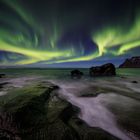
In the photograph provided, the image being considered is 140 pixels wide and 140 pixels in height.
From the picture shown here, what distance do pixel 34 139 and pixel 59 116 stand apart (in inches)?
64.3

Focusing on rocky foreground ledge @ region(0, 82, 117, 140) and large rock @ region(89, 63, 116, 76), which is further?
large rock @ region(89, 63, 116, 76)

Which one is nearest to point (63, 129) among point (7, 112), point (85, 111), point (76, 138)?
point (76, 138)

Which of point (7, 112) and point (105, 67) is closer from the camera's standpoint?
point (7, 112)

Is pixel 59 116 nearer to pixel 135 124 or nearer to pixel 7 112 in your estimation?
pixel 7 112

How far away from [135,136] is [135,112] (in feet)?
9.25

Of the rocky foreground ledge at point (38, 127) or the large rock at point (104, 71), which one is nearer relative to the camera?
the rocky foreground ledge at point (38, 127)

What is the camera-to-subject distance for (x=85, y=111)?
7.98 meters

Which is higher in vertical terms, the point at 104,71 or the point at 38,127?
the point at 104,71

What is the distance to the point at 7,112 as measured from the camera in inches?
212

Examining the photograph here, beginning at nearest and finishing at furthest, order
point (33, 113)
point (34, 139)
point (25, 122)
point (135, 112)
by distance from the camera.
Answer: point (34, 139)
point (25, 122)
point (33, 113)
point (135, 112)

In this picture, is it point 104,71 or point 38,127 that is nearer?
point 38,127

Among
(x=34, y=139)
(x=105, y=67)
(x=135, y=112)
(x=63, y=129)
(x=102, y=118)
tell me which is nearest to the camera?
(x=34, y=139)

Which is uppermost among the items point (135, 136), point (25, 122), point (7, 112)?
point (7, 112)

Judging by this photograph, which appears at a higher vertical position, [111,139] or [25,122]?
[25,122]
